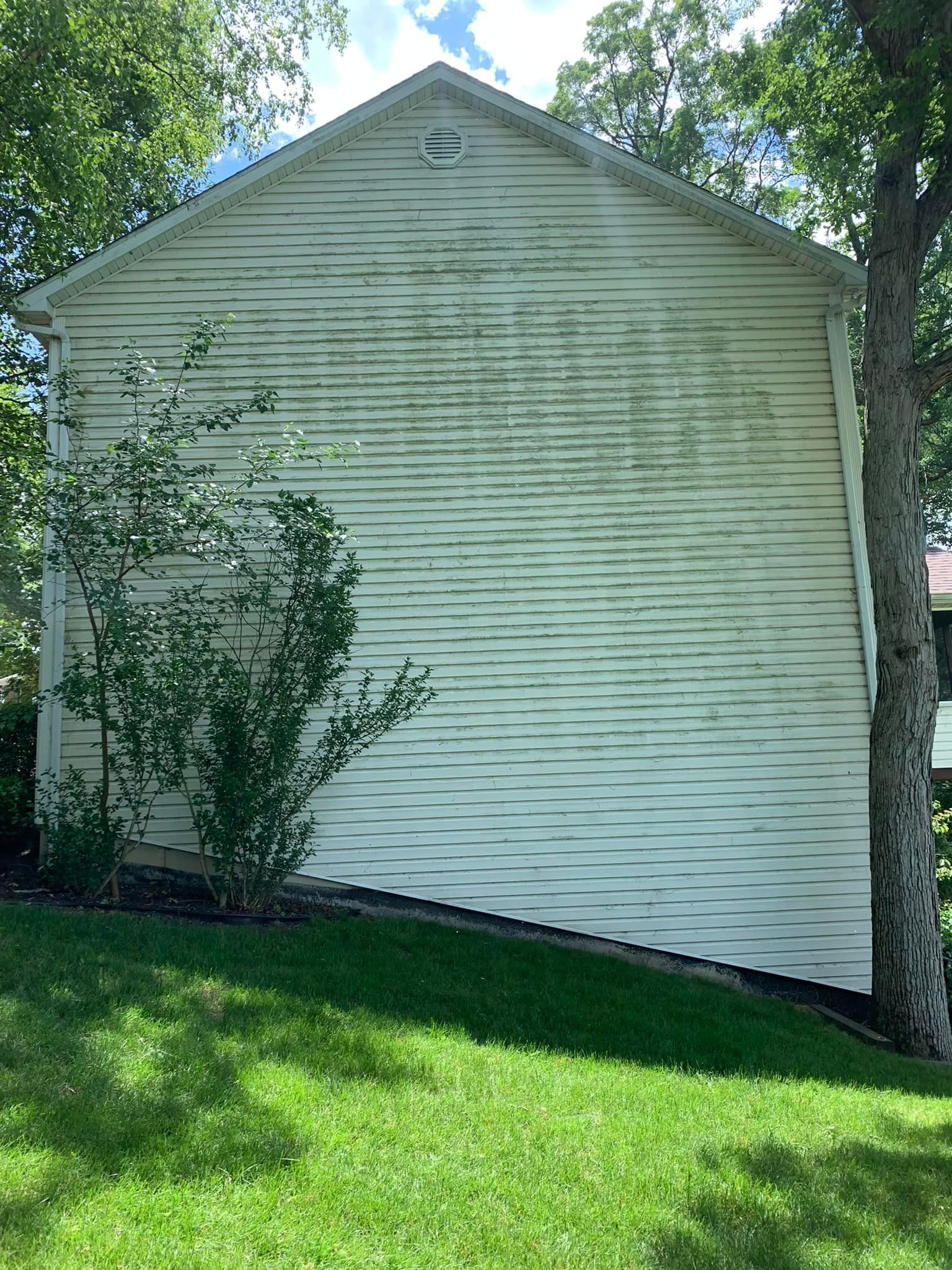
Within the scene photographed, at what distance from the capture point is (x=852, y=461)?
7.82 meters

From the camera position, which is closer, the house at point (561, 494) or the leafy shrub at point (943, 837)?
the house at point (561, 494)

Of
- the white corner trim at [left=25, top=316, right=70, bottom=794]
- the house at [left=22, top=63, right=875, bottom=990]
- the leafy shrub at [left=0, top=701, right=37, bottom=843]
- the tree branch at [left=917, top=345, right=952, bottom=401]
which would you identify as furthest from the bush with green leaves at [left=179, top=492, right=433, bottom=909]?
the tree branch at [left=917, top=345, right=952, bottom=401]

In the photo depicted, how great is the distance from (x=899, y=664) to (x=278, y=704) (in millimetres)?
4929

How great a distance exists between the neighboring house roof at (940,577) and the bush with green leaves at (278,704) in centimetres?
1251

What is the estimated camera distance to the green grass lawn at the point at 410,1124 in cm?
263

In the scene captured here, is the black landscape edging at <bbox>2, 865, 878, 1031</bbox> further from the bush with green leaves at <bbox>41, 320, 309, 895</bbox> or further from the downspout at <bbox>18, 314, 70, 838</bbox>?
the downspout at <bbox>18, 314, 70, 838</bbox>

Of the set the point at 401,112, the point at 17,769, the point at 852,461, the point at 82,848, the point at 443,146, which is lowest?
the point at 82,848

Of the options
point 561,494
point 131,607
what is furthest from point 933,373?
point 131,607

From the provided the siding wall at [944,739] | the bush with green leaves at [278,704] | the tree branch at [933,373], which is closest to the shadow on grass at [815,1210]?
the bush with green leaves at [278,704]

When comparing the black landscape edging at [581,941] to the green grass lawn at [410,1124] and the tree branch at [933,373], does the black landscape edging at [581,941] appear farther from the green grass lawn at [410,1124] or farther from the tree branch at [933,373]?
the tree branch at [933,373]

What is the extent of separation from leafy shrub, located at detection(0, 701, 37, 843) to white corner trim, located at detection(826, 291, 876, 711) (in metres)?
7.68

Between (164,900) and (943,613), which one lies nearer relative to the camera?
(164,900)

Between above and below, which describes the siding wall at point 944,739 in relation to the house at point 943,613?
below

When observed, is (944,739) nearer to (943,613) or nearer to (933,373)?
(943,613)
